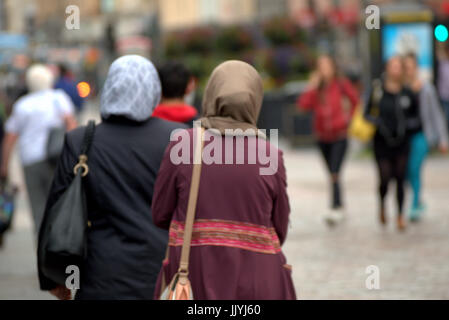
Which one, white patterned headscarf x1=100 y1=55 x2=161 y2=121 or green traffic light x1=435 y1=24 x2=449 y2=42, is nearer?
white patterned headscarf x1=100 y1=55 x2=161 y2=121

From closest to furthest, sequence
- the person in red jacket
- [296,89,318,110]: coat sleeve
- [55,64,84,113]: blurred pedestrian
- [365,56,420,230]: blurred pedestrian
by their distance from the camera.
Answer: [365,56,420,230]: blurred pedestrian
the person in red jacket
[296,89,318,110]: coat sleeve
[55,64,84,113]: blurred pedestrian

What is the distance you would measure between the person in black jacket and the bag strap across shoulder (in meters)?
0.02

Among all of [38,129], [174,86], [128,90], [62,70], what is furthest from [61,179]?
[62,70]

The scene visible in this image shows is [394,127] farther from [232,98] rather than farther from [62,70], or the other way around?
[62,70]

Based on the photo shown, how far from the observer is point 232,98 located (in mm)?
4062

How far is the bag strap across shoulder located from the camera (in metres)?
4.70

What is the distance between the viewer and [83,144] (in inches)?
187

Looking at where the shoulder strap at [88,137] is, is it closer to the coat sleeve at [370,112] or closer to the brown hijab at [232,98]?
the brown hijab at [232,98]

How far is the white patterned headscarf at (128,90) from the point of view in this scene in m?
4.75

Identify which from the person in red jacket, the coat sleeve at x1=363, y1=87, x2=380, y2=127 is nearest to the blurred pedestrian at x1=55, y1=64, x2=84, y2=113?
the person in red jacket

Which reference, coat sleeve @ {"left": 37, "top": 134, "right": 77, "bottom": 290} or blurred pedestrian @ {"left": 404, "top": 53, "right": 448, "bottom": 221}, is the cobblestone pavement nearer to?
blurred pedestrian @ {"left": 404, "top": 53, "right": 448, "bottom": 221}

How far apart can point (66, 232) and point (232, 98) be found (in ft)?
3.42
